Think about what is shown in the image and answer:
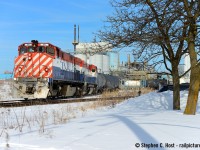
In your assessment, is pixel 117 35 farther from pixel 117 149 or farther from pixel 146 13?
pixel 117 149

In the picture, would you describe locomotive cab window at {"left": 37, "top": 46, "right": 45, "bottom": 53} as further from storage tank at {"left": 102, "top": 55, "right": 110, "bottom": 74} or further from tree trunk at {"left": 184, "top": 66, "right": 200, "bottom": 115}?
storage tank at {"left": 102, "top": 55, "right": 110, "bottom": 74}

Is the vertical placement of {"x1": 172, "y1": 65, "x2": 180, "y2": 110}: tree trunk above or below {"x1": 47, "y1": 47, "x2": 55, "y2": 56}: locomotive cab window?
below

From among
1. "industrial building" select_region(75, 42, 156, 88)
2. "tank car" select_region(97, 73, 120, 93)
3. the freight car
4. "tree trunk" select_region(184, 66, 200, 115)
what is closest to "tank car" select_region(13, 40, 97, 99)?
the freight car

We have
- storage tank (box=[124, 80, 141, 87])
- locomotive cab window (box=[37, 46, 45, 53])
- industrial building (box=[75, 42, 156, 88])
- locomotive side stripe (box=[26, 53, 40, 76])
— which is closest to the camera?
industrial building (box=[75, 42, 156, 88])

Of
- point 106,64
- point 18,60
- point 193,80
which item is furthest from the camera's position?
point 106,64

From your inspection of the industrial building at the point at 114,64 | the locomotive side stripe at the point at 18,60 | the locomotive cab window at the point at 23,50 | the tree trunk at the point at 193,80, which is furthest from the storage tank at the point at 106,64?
the tree trunk at the point at 193,80

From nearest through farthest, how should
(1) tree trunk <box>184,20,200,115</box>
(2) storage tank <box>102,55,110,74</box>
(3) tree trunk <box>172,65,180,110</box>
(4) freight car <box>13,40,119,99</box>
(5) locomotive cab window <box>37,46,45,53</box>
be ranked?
(1) tree trunk <box>184,20,200,115</box> < (3) tree trunk <box>172,65,180,110</box> < (4) freight car <box>13,40,119,99</box> < (5) locomotive cab window <box>37,46,45,53</box> < (2) storage tank <box>102,55,110,74</box>

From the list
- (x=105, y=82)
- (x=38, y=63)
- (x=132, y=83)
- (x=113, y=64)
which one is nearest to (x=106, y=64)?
(x=113, y=64)

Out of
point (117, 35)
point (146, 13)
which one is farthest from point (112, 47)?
point (146, 13)

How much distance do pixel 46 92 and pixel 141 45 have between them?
10773 mm

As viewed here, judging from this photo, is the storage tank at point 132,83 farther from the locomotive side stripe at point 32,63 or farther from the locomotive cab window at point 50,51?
the locomotive side stripe at point 32,63

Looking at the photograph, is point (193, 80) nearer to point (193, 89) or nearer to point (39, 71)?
point (193, 89)

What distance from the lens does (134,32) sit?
11.3m

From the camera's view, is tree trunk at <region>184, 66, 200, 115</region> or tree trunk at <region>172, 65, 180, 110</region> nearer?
tree trunk at <region>184, 66, 200, 115</region>
